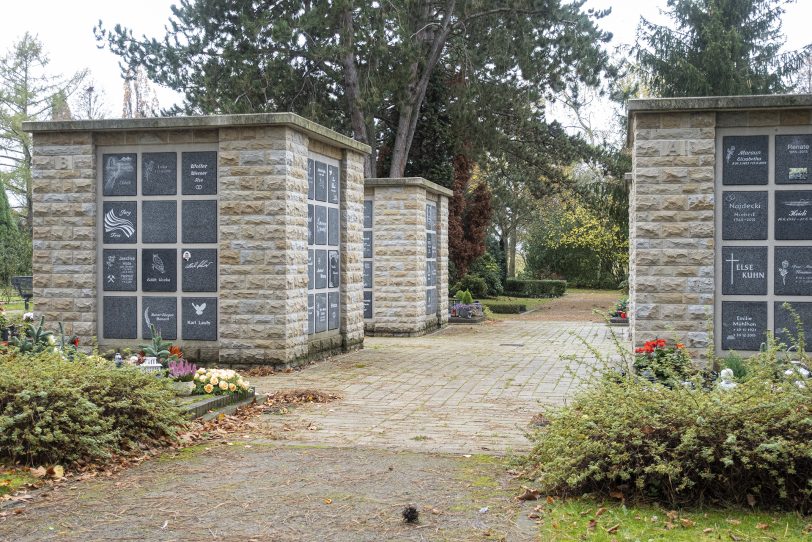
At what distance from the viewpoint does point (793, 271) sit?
1063 centimetres

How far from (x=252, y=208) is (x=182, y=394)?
3.79m

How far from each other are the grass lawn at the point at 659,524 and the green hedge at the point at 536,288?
32521 millimetres

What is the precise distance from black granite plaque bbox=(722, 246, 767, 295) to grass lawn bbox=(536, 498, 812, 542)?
5.90 m

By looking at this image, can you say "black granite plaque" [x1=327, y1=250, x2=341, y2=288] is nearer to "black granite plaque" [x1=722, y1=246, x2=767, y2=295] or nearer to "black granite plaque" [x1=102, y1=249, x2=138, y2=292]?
"black granite plaque" [x1=102, y1=249, x2=138, y2=292]

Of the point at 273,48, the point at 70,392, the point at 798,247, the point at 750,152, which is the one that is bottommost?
the point at 70,392

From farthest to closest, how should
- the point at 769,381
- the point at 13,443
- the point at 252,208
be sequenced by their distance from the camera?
the point at 252,208
the point at 13,443
the point at 769,381

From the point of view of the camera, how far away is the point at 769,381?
591 centimetres

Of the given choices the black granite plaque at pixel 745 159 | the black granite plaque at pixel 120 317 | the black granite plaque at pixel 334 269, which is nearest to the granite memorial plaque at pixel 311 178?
the black granite plaque at pixel 334 269

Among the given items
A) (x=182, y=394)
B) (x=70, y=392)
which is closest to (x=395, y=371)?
(x=182, y=394)

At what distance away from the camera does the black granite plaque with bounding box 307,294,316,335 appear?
44.0 ft

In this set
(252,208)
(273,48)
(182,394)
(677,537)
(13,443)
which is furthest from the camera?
(273,48)

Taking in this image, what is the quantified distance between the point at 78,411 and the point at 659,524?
165 inches

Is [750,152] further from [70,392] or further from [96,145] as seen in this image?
[96,145]

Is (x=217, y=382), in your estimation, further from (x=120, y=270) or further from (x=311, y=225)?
(x=311, y=225)
